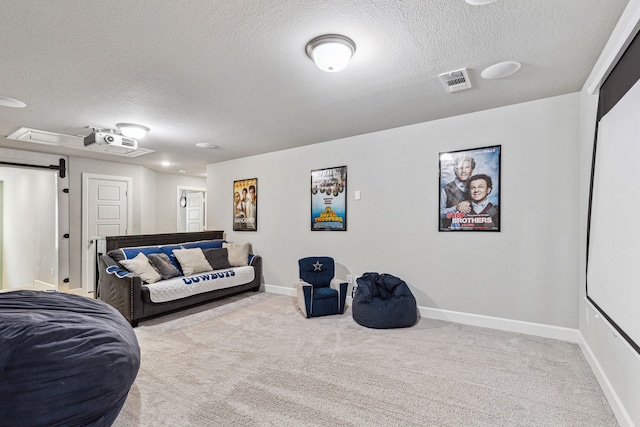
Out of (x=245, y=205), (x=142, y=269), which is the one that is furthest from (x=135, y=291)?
(x=245, y=205)

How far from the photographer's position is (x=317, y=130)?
414 centimetres

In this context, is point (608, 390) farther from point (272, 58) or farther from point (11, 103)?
point (11, 103)

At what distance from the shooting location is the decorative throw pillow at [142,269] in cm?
392

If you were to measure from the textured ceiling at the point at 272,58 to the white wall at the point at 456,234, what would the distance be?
0.34 metres

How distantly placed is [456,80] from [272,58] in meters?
1.56

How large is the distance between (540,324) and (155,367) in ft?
12.0

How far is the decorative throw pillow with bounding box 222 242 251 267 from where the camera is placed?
5.22m

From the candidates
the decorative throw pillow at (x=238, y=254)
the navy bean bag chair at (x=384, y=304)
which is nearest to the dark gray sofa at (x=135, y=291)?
the decorative throw pillow at (x=238, y=254)

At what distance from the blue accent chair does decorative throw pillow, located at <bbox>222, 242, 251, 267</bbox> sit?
4.63 feet

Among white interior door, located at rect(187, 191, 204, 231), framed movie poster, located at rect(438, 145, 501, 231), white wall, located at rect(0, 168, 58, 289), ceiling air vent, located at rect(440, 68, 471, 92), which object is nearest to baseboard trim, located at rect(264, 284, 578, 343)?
framed movie poster, located at rect(438, 145, 501, 231)

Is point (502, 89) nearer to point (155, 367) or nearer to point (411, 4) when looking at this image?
point (411, 4)

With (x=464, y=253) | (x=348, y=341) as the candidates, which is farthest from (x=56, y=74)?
(x=464, y=253)

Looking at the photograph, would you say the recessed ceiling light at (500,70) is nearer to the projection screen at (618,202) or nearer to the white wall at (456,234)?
the projection screen at (618,202)

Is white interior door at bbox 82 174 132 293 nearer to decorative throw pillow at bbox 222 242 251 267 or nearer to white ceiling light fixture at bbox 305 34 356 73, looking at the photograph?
decorative throw pillow at bbox 222 242 251 267
